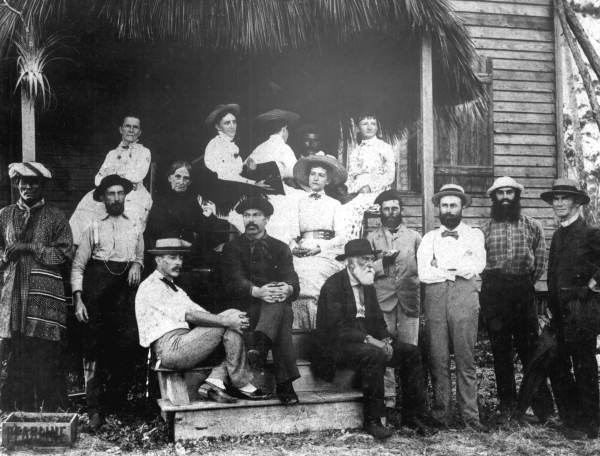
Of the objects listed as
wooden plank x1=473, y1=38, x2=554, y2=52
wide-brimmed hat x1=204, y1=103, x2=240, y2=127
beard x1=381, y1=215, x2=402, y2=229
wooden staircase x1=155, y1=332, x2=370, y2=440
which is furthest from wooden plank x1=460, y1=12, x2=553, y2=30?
wooden staircase x1=155, y1=332, x2=370, y2=440

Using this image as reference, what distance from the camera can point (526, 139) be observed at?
1086 centimetres

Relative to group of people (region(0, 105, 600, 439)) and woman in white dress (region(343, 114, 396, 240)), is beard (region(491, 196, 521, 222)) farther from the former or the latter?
woman in white dress (region(343, 114, 396, 240))

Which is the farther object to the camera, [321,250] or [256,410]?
[321,250]

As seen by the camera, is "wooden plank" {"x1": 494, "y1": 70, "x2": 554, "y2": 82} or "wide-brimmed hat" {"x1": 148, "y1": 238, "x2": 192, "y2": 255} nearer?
"wide-brimmed hat" {"x1": 148, "y1": 238, "x2": 192, "y2": 255}

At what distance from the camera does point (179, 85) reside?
29.8 ft

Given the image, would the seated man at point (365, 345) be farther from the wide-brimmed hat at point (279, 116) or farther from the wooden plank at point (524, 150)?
the wooden plank at point (524, 150)

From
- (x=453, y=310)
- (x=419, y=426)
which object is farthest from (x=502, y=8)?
(x=419, y=426)

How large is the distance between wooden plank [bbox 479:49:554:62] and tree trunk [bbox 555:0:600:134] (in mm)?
489

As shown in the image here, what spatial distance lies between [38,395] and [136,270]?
4.32 feet

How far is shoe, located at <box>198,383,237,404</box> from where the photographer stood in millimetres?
5414

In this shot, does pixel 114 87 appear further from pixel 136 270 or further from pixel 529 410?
pixel 529 410

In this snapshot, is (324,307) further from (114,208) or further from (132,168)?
(132,168)

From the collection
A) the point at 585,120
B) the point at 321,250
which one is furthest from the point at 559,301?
the point at 585,120

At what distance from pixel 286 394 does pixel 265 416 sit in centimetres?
24
